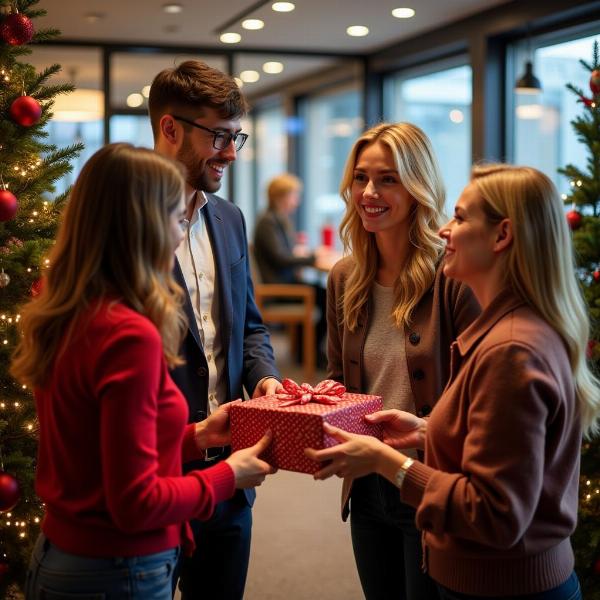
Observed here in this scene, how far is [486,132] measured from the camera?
6.44 metres

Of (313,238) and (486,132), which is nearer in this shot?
(486,132)

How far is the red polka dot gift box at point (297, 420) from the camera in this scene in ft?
5.56

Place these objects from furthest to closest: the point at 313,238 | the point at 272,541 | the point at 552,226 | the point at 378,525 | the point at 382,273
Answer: the point at 313,238
the point at 272,541
the point at 382,273
the point at 378,525
the point at 552,226

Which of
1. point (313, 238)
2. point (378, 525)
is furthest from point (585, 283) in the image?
point (313, 238)

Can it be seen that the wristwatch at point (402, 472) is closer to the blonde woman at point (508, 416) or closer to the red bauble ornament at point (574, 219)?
the blonde woman at point (508, 416)

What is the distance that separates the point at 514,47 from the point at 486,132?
64 cm

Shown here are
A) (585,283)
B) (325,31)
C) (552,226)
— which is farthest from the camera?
(325,31)

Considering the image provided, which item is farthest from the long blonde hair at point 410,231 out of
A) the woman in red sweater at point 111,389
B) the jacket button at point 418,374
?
the woman in red sweater at point 111,389

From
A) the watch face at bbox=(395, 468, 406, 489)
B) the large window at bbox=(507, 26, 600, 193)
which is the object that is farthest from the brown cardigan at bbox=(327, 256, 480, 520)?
the large window at bbox=(507, 26, 600, 193)

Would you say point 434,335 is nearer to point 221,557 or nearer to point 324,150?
point 221,557

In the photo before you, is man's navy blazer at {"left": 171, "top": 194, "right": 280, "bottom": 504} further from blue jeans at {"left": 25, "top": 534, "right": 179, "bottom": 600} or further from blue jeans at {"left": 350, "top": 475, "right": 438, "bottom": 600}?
blue jeans at {"left": 25, "top": 534, "right": 179, "bottom": 600}

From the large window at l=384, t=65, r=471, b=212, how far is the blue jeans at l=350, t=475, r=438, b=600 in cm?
539

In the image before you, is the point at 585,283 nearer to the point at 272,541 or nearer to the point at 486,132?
the point at 272,541

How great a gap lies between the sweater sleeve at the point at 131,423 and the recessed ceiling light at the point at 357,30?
6.06 m
